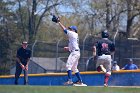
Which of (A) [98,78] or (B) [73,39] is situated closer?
(B) [73,39]

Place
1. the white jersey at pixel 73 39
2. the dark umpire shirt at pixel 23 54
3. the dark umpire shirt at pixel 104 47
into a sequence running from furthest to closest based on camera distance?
the dark umpire shirt at pixel 23 54, the dark umpire shirt at pixel 104 47, the white jersey at pixel 73 39

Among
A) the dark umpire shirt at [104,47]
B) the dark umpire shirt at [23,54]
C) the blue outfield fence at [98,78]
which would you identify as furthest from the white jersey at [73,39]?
the blue outfield fence at [98,78]

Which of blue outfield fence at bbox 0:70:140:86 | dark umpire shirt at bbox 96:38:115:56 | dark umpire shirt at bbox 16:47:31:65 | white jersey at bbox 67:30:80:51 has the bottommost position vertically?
blue outfield fence at bbox 0:70:140:86

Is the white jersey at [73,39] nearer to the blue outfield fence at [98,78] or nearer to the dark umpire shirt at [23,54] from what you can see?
the dark umpire shirt at [23,54]

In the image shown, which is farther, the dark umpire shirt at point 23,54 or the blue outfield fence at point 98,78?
the blue outfield fence at point 98,78

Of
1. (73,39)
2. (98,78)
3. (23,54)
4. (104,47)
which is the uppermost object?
(73,39)

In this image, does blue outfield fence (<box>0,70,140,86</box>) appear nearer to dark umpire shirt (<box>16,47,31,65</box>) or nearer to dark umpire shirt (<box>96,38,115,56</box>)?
dark umpire shirt (<box>16,47,31,65</box>)

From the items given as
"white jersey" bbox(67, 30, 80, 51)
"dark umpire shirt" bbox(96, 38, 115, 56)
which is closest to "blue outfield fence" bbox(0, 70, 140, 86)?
"dark umpire shirt" bbox(96, 38, 115, 56)

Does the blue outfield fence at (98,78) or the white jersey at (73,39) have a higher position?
the white jersey at (73,39)

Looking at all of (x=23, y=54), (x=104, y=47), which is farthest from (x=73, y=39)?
(x=23, y=54)

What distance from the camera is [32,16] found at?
4959 centimetres

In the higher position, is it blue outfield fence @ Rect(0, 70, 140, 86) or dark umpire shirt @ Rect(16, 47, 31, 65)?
dark umpire shirt @ Rect(16, 47, 31, 65)

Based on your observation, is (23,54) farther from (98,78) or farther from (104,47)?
(104,47)

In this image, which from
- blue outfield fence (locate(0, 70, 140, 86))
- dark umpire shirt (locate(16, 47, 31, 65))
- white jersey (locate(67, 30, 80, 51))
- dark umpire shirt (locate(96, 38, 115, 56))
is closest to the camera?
white jersey (locate(67, 30, 80, 51))
